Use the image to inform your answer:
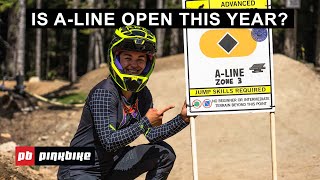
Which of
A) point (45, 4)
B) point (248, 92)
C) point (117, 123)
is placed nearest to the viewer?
point (117, 123)

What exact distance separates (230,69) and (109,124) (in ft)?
7.49

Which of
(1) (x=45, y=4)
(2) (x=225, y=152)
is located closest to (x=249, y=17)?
(2) (x=225, y=152)

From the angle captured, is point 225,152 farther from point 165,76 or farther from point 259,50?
point 165,76

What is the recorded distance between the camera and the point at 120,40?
5.23m

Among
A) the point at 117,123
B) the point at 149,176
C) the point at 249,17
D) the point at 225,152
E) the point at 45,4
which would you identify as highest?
the point at 45,4

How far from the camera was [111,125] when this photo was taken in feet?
16.6

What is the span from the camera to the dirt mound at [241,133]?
37.5 ft

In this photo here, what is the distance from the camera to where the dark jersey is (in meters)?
5.04

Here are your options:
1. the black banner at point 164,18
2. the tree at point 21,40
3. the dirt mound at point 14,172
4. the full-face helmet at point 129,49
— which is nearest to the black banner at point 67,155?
the full-face helmet at point 129,49

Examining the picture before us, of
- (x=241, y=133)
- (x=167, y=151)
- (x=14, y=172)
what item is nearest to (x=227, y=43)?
(x=167, y=151)

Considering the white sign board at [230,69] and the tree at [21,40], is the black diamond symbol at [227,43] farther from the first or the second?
the tree at [21,40]

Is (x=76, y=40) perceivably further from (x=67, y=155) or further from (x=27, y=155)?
(x=67, y=155)

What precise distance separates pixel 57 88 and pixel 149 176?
76.2 ft

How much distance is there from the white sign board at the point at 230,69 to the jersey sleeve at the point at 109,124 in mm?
1750
